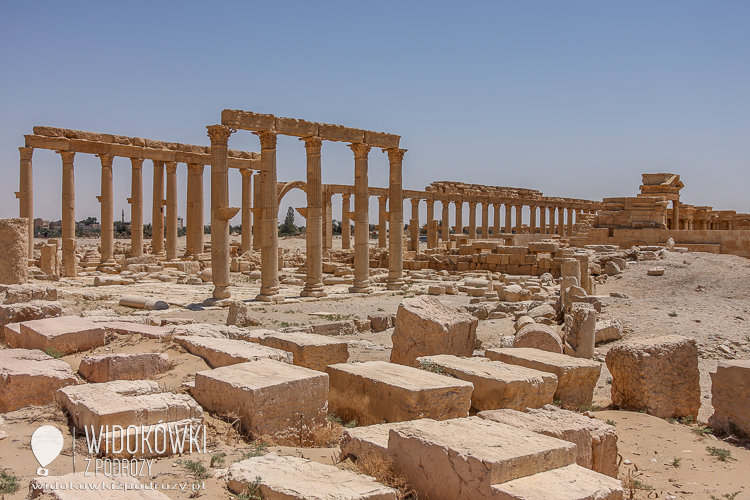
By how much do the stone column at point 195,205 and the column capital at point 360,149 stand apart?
11.5 m

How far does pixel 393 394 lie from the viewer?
589cm

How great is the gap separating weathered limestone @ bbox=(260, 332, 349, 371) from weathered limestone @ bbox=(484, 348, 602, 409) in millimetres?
2346

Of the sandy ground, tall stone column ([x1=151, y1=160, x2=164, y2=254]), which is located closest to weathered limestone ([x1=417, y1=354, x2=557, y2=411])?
the sandy ground

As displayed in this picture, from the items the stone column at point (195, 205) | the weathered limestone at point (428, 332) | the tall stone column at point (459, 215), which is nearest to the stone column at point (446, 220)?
the tall stone column at point (459, 215)

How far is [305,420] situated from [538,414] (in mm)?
2327

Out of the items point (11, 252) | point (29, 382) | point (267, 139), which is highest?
point (267, 139)

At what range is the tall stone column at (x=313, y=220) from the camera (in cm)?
2017

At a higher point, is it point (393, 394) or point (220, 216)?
point (220, 216)

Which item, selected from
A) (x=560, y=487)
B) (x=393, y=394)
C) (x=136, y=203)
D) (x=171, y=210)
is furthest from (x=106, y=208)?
(x=560, y=487)

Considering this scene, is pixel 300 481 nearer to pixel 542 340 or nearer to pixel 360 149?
pixel 542 340

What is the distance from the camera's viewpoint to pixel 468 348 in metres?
8.99

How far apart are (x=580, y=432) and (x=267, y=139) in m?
15.2

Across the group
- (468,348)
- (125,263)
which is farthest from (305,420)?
(125,263)

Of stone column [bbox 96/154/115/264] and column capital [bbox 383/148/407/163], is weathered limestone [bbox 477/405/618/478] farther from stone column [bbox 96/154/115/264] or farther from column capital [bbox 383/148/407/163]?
stone column [bbox 96/154/115/264]
